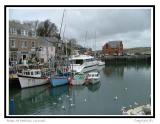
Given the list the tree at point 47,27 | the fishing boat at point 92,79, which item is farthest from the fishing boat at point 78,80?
the tree at point 47,27

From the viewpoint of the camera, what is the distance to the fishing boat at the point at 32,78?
27.7ft

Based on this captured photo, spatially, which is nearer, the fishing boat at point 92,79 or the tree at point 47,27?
the tree at point 47,27

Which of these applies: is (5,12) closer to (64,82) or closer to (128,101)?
(128,101)

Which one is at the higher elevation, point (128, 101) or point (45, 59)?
point (45, 59)

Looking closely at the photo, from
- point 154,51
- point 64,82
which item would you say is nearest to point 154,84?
point 154,51

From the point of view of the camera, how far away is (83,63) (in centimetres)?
1308

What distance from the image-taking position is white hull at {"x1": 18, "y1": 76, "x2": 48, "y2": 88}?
8.39 m

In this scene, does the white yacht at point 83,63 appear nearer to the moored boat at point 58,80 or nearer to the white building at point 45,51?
the white building at point 45,51

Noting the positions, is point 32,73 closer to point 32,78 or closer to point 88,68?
point 32,78

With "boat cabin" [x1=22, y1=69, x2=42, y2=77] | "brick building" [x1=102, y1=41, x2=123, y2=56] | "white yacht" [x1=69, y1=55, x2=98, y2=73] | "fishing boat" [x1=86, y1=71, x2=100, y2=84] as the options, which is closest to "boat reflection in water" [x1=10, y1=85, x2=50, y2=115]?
"boat cabin" [x1=22, y1=69, x2=42, y2=77]

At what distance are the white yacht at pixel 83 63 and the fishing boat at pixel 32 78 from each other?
262 centimetres

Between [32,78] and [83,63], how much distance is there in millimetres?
4564
